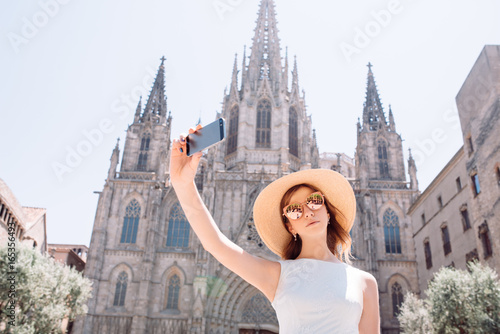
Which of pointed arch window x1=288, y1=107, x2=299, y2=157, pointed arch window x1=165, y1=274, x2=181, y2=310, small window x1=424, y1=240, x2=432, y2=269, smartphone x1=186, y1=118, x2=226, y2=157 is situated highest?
pointed arch window x1=288, y1=107, x2=299, y2=157

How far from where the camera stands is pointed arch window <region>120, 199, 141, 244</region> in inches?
1272

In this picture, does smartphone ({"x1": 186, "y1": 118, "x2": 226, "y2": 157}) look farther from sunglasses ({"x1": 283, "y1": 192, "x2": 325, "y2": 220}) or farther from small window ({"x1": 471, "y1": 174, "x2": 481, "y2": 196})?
small window ({"x1": 471, "y1": 174, "x2": 481, "y2": 196})

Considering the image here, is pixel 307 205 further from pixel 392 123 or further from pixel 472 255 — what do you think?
pixel 392 123

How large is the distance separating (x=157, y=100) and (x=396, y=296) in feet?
89.2

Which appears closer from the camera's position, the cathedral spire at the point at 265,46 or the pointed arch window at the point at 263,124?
the pointed arch window at the point at 263,124

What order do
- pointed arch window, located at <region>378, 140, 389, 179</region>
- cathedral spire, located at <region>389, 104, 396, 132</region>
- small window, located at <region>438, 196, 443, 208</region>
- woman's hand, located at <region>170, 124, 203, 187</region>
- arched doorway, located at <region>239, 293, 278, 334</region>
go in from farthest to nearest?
1. cathedral spire, located at <region>389, 104, 396, 132</region>
2. pointed arch window, located at <region>378, 140, 389, 179</region>
3. arched doorway, located at <region>239, 293, 278, 334</region>
4. small window, located at <region>438, 196, 443, 208</region>
5. woman's hand, located at <region>170, 124, 203, 187</region>

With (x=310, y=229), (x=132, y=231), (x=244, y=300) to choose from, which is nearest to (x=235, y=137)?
(x=132, y=231)

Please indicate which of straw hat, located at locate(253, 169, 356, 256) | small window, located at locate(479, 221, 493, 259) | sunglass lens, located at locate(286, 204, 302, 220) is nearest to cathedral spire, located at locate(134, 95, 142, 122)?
small window, located at locate(479, 221, 493, 259)

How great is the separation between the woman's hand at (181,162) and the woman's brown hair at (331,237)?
0.77m

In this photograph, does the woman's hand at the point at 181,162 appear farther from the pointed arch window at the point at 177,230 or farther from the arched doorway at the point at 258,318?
the pointed arch window at the point at 177,230

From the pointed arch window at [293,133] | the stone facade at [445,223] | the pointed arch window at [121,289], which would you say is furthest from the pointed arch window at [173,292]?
the stone facade at [445,223]

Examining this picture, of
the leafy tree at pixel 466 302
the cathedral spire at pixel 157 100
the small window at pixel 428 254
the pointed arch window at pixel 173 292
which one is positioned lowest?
the leafy tree at pixel 466 302

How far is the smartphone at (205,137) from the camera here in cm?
232

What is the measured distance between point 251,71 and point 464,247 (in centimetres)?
2769
